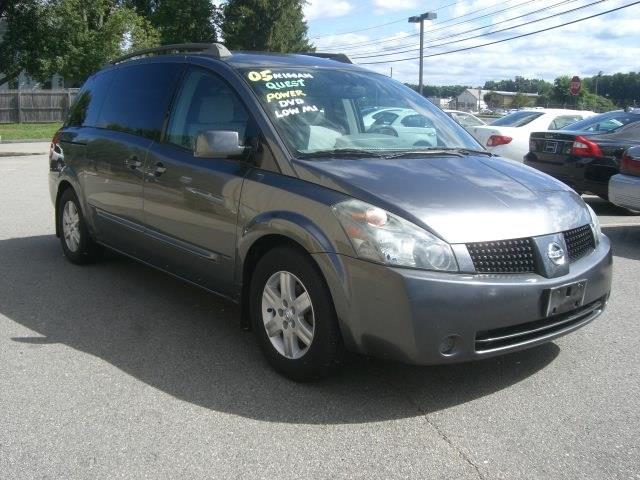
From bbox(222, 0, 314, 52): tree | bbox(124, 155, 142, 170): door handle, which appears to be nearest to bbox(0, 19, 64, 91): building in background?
bbox(222, 0, 314, 52): tree

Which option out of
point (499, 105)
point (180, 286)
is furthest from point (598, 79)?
point (180, 286)

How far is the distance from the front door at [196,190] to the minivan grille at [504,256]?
1.52 m

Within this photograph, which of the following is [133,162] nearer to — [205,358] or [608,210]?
[205,358]

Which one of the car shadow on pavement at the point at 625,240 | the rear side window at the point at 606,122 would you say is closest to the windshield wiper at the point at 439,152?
the car shadow on pavement at the point at 625,240

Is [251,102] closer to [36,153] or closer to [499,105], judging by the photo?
[36,153]

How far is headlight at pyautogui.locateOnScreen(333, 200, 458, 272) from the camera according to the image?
3338mm

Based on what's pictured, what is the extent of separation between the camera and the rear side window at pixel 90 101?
6.21 m

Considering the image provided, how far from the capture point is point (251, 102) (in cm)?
429

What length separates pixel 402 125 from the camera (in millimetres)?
4754

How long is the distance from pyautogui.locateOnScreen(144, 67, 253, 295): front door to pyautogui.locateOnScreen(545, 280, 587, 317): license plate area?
1.84 m

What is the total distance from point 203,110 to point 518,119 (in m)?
10.2

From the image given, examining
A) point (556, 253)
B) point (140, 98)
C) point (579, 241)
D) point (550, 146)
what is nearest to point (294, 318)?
point (556, 253)

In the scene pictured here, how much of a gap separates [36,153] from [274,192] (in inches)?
741

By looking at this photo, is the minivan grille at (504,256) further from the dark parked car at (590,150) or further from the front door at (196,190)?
the dark parked car at (590,150)
